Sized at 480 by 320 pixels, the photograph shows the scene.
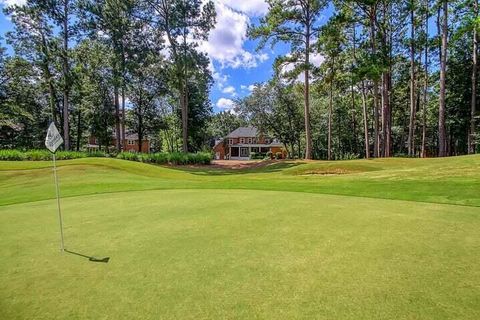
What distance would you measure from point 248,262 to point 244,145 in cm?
6609

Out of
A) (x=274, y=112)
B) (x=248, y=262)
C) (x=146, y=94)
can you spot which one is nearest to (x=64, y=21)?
(x=146, y=94)

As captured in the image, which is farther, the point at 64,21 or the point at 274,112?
the point at 274,112

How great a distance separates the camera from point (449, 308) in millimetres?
2570

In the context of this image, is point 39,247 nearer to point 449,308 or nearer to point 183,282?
point 183,282

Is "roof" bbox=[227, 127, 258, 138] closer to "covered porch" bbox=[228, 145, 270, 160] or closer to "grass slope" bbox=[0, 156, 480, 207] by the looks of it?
"covered porch" bbox=[228, 145, 270, 160]

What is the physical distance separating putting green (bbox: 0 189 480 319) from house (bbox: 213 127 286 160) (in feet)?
203

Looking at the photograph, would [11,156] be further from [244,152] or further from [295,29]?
[244,152]

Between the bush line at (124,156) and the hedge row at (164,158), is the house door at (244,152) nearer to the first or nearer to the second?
the bush line at (124,156)

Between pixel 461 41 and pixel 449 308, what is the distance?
4037cm

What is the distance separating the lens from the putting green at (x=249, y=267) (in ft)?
8.89

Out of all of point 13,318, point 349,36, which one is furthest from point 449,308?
point 349,36

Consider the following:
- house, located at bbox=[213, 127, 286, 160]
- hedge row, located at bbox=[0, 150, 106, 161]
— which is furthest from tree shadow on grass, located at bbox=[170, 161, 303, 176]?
house, located at bbox=[213, 127, 286, 160]

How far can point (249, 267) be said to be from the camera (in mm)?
3529

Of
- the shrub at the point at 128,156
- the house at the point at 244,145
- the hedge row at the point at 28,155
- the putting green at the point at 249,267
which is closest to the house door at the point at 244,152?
the house at the point at 244,145
